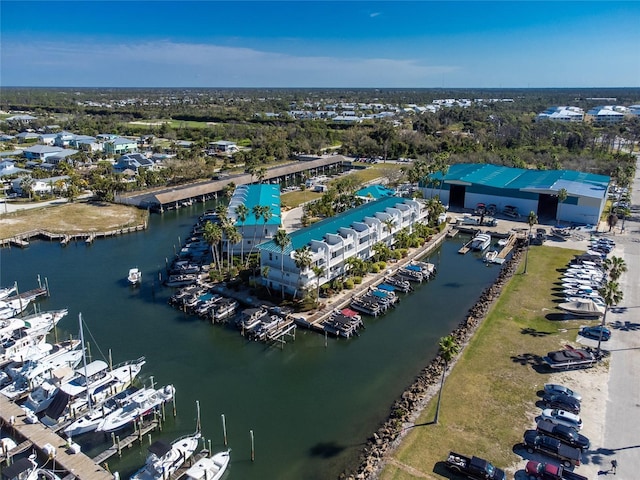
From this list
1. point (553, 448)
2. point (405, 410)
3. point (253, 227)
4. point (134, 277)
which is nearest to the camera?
point (553, 448)

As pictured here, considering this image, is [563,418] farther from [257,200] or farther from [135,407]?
[257,200]

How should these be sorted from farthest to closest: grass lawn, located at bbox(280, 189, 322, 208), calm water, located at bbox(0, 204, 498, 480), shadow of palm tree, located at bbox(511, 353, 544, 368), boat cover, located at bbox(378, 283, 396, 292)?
grass lawn, located at bbox(280, 189, 322, 208)
boat cover, located at bbox(378, 283, 396, 292)
shadow of palm tree, located at bbox(511, 353, 544, 368)
calm water, located at bbox(0, 204, 498, 480)

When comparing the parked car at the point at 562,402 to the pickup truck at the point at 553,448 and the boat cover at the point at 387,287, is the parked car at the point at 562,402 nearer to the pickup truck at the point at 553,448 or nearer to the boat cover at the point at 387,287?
the pickup truck at the point at 553,448

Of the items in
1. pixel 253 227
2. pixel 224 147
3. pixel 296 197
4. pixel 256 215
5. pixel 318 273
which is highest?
pixel 224 147

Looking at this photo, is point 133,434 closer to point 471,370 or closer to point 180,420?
point 180,420

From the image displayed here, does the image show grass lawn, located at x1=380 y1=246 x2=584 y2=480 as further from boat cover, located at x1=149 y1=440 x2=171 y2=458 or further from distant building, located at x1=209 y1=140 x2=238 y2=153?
distant building, located at x1=209 y1=140 x2=238 y2=153

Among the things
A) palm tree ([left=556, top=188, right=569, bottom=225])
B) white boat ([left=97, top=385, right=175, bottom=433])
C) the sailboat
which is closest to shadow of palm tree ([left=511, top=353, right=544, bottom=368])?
the sailboat

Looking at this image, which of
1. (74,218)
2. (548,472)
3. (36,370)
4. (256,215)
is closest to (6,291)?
(36,370)
